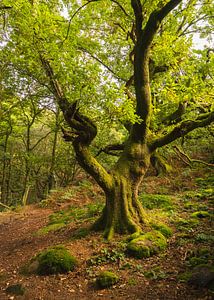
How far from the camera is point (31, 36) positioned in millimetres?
6754

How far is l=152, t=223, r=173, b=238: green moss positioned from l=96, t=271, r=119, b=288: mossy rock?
2333 millimetres

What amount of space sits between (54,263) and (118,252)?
1.60 meters

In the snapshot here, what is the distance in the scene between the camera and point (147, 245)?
6383 mm

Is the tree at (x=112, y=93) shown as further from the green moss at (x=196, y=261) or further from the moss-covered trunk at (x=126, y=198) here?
the green moss at (x=196, y=261)

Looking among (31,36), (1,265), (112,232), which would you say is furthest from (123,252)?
(31,36)

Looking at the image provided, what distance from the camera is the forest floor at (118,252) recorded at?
5023mm

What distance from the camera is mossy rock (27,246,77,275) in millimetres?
5949

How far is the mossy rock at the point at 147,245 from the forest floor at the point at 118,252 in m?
0.17

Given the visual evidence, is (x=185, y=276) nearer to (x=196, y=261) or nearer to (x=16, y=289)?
(x=196, y=261)

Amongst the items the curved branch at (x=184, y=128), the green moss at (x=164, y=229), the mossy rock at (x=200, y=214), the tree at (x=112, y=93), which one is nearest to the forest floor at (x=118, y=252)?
the mossy rock at (x=200, y=214)

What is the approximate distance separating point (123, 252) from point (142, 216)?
1.68m

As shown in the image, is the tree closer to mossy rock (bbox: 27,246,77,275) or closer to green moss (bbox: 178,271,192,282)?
mossy rock (bbox: 27,246,77,275)

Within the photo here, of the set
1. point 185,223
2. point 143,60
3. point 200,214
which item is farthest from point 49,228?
point 143,60

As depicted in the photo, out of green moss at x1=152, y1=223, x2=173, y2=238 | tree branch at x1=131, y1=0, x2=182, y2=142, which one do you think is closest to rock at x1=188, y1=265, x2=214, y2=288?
green moss at x1=152, y1=223, x2=173, y2=238
